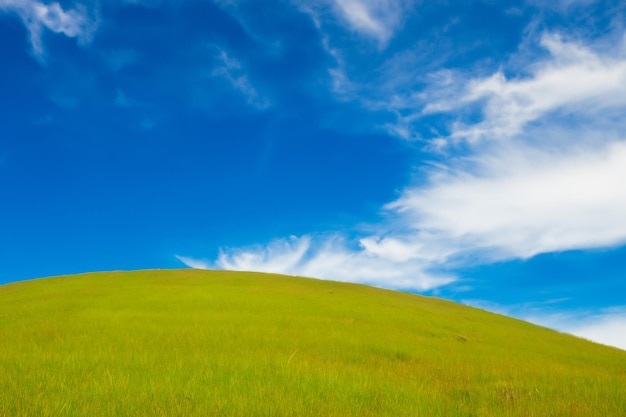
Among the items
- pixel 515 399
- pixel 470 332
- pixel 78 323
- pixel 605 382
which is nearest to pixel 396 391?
pixel 515 399

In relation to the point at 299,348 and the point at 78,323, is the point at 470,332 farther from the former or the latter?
the point at 78,323

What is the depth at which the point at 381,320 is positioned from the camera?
23500 millimetres

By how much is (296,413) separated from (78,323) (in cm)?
1447

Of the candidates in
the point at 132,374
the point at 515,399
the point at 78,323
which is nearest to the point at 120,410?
the point at 132,374

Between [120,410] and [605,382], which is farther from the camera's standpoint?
[605,382]

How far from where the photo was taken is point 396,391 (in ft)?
21.6

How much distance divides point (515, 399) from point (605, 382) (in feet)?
12.7

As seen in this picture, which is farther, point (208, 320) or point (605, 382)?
point (208, 320)

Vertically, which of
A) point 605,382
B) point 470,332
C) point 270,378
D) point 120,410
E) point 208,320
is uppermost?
point 470,332

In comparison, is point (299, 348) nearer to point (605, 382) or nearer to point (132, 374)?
point (132, 374)

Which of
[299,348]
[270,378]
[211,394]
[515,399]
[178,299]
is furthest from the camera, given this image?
[178,299]

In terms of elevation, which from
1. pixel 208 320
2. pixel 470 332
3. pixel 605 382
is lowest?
pixel 605 382

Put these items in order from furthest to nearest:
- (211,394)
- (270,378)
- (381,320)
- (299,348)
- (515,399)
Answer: (381,320) < (299,348) < (270,378) < (515,399) < (211,394)

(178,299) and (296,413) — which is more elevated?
(178,299)
